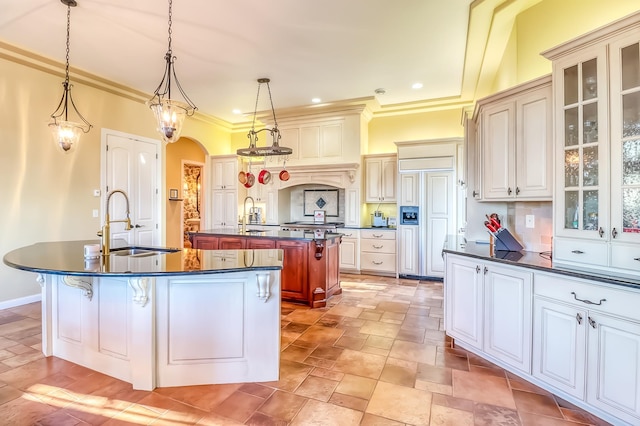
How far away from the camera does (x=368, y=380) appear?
7.90 feet

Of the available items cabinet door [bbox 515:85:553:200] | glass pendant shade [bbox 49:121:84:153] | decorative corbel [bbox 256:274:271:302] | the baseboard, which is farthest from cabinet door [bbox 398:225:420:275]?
the baseboard

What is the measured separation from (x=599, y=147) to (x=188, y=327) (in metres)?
2.91

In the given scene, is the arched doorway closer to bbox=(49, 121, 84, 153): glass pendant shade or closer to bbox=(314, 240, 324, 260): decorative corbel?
bbox=(49, 121, 84, 153): glass pendant shade

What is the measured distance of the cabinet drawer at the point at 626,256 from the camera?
187 centimetres

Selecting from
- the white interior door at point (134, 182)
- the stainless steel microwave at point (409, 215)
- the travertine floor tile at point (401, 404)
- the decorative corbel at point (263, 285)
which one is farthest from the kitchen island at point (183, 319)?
the stainless steel microwave at point (409, 215)

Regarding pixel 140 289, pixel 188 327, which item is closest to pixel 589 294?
pixel 188 327

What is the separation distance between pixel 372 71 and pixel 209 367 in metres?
4.23

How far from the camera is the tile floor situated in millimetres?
1964

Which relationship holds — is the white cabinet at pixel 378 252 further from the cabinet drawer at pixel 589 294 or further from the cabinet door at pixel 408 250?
the cabinet drawer at pixel 589 294

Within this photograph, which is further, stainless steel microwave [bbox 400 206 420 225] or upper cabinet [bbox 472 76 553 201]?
stainless steel microwave [bbox 400 206 420 225]

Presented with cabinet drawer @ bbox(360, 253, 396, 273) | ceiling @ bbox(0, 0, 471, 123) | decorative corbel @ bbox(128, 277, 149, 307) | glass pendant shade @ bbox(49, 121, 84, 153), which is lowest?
cabinet drawer @ bbox(360, 253, 396, 273)

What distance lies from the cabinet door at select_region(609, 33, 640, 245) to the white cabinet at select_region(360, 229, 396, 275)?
3.87 metres

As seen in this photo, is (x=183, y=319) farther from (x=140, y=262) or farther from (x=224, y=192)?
(x=224, y=192)

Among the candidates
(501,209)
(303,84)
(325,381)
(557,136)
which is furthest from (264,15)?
(325,381)
